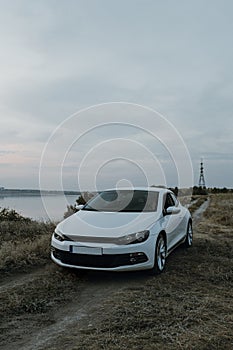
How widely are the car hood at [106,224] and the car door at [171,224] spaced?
35 cm

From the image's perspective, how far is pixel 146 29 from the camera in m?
10.6

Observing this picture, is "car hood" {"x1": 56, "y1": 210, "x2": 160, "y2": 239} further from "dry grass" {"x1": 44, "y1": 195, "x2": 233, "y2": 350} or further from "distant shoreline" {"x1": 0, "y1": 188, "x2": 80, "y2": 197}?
"distant shoreline" {"x1": 0, "y1": 188, "x2": 80, "y2": 197}

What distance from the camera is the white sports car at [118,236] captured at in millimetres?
5520

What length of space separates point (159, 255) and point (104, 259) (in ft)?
3.41

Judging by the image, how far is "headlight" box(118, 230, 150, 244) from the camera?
18.3ft

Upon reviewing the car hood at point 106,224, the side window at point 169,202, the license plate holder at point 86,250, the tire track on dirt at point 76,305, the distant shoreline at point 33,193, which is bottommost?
the tire track on dirt at point 76,305

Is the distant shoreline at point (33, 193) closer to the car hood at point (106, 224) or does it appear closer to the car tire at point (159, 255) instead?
the car hood at point (106, 224)

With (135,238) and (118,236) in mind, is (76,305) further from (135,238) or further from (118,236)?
(135,238)

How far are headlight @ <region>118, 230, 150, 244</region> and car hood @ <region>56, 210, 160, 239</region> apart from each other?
65 millimetres

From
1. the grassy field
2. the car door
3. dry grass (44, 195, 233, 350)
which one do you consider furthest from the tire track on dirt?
the car door

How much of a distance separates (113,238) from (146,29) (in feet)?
23.5

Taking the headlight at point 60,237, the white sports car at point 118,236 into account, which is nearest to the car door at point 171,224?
the white sports car at point 118,236

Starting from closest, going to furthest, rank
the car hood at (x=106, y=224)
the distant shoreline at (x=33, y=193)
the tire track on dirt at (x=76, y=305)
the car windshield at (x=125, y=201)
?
the tire track on dirt at (x=76, y=305) < the car hood at (x=106, y=224) < the car windshield at (x=125, y=201) < the distant shoreline at (x=33, y=193)

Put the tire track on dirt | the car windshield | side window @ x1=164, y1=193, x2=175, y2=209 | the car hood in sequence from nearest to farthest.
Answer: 1. the tire track on dirt
2. the car hood
3. the car windshield
4. side window @ x1=164, y1=193, x2=175, y2=209
